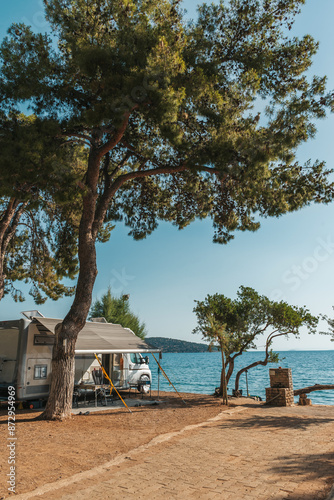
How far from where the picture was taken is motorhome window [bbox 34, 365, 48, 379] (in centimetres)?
1122

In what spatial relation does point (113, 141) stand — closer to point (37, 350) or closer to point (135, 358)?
point (37, 350)

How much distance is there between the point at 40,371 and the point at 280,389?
24.3 ft

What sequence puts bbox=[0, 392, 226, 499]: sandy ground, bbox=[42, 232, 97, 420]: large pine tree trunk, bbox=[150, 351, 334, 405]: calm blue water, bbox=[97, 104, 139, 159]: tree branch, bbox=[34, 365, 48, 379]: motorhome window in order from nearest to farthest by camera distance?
bbox=[0, 392, 226, 499]: sandy ground → bbox=[42, 232, 97, 420]: large pine tree trunk → bbox=[97, 104, 139, 159]: tree branch → bbox=[34, 365, 48, 379]: motorhome window → bbox=[150, 351, 334, 405]: calm blue water

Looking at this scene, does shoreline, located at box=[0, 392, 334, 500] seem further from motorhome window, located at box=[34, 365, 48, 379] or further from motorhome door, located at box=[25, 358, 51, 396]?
motorhome window, located at box=[34, 365, 48, 379]

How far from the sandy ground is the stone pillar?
1701 millimetres

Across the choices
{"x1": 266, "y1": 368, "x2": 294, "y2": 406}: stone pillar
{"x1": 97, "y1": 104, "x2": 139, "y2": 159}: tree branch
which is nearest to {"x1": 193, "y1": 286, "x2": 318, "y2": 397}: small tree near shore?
{"x1": 266, "y1": 368, "x2": 294, "y2": 406}: stone pillar

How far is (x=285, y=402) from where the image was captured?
12.2 m

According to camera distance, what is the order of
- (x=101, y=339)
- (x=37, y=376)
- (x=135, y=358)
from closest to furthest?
(x=37, y=376) → (x=101, y=339) → (x=135, y=358)

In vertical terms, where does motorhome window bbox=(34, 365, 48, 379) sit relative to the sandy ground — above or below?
above

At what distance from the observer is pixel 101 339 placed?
12.2 meters

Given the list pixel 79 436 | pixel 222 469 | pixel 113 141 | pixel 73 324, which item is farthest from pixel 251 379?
pixel 222 469

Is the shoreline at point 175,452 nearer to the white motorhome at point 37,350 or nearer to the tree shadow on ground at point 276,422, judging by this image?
the tree shadow on ground at point 276,422

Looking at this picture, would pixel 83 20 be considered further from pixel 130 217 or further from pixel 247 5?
pixel 130 217

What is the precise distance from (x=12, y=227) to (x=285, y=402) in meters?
10.8
